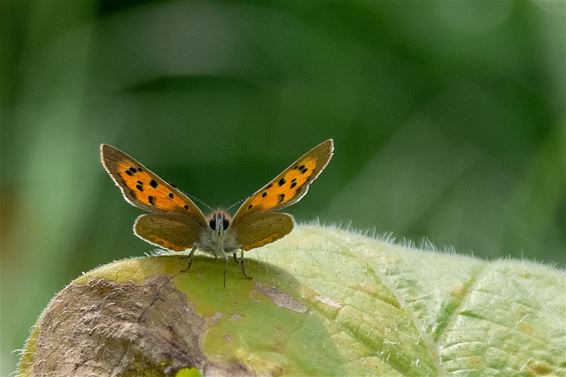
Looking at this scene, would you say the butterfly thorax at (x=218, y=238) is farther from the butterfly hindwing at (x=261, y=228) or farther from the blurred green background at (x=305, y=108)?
the blurred green background at (x=305, y=108)

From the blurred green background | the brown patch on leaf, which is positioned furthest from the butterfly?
the blurred green background

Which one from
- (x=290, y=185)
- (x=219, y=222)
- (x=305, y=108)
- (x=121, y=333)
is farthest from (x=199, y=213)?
(x=305, y=108)

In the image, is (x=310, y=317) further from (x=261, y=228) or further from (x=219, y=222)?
(x=219, y=222)

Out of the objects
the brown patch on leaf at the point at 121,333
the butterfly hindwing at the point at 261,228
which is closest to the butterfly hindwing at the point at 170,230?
the butterfly hindwing at the point at 261,228

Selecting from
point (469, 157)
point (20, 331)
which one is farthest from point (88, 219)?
point (469, 157)

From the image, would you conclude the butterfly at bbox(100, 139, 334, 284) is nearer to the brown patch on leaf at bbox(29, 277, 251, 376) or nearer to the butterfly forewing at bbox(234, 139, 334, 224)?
the butterfly forewing at bbox(234, 139, 334, 224)

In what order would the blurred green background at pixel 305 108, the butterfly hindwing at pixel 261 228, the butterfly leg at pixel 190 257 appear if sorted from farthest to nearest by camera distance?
the blurred green background at pixel 305 108
the butterfly hindwing at pixel 261 228
the butterfly leg at pixel 190 257
